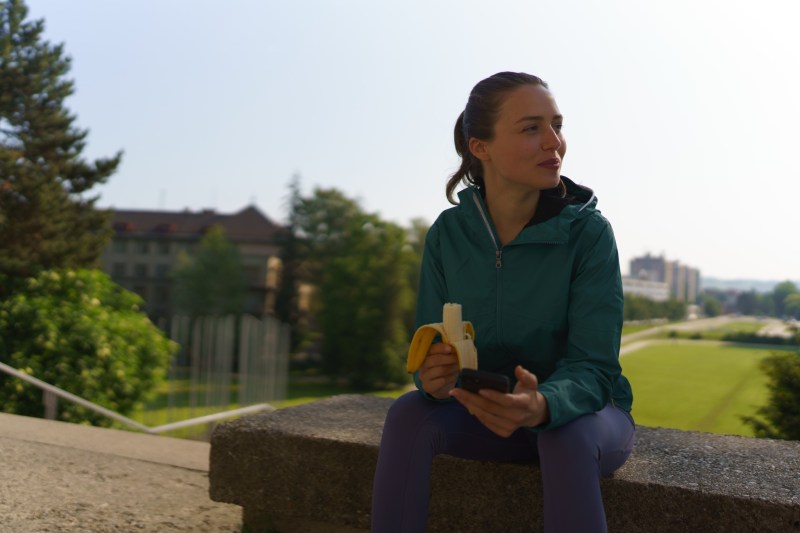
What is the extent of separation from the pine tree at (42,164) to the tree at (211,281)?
35144 mm

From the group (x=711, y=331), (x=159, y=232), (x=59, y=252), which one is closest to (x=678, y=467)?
(x=59, y=252)

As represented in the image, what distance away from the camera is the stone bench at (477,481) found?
232cm

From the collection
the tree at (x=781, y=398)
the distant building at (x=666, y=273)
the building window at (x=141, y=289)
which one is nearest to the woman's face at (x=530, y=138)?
the tree at (x=781, y=398)

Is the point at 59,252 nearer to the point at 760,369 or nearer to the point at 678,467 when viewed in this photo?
the point at 760,369

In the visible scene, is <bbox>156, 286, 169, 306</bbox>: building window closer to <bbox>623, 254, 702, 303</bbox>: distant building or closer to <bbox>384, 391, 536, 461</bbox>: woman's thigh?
<bbox>384, 391, 536, 461</bbox>: woman's thigh

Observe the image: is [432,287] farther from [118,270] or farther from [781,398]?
[118,270]

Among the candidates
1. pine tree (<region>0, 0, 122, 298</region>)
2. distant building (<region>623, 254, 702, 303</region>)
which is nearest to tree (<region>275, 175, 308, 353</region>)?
pine tree (<region>0, 0, 122, 298</region>)

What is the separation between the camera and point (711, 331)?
9675 cm

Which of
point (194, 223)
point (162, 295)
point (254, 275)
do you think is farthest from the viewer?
point (194, 223)

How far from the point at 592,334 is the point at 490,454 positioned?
55 centimetres

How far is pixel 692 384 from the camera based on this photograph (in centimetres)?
7881

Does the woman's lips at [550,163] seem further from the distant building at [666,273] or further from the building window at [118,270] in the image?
the distant building at [666,273]

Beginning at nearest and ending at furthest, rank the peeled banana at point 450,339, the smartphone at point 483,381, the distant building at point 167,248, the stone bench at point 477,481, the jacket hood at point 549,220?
the smartphone at point 483,381, the peeled banana at point 450,339, the jacket hood at point 549,220, the stone bench at point 477,481, the distant building at point 167,248

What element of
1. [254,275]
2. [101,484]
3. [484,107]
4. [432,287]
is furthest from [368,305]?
[484,107]
